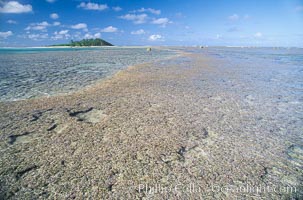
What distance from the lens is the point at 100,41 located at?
127m

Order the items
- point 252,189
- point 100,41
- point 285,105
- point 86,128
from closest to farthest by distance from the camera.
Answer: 1. point 252,189
2. point 86,128
3. point 285,105
4. point 100,41

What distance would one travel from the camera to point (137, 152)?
2434 mm

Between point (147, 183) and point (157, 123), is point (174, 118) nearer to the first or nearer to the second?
point (157, 123)

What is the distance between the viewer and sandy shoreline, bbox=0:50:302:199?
71.8 inches

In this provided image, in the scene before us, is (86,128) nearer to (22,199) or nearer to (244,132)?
(22,199)

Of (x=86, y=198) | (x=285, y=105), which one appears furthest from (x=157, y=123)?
(x=285, y=105)

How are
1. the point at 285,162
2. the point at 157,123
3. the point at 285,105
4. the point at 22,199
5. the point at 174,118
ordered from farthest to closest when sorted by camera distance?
the point at 285,105 < the point at 174,118 < the point at 157,123 < the point at 285,162 < the point at 22,199

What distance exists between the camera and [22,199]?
5.51 feet

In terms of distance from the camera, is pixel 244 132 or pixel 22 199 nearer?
pixel 22 199

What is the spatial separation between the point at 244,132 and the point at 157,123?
1407mm

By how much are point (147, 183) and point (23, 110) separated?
338 cm

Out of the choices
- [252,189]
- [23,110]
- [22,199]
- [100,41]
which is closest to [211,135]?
[252,189]

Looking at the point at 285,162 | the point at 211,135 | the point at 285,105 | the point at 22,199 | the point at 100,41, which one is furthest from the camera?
the point at 100,41

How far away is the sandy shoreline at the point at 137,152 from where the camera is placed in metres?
1.82
